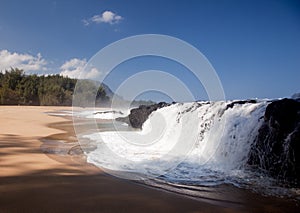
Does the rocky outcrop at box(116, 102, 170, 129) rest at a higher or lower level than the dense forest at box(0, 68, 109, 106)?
lower

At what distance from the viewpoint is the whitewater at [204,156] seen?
4055 millimetres

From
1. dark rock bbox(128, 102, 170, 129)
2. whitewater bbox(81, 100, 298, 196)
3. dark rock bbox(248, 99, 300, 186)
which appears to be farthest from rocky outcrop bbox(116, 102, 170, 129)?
dark rock bbox(248, 99, 300, 186)

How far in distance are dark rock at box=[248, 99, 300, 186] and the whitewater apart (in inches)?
10.0

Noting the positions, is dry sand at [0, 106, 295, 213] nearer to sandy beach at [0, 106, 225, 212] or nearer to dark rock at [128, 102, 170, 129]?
sandy beach at [0, 106, 225, 212]

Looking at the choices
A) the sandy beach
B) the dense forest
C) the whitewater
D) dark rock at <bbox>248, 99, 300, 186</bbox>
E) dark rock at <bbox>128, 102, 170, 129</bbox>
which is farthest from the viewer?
the dense forest

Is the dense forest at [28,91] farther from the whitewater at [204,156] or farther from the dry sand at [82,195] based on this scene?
the dry sand at [82,195]

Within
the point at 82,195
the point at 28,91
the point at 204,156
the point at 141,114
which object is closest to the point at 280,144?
the point at 204,156

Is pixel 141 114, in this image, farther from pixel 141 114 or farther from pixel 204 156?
pixel 204 156

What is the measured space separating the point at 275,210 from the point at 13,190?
3.08m

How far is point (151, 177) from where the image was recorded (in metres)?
4.11

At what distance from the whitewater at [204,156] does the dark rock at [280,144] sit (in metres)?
0.25

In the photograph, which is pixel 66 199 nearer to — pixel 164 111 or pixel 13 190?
pixel 13 190

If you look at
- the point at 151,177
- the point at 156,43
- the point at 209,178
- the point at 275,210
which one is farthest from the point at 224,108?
the point at 275,210

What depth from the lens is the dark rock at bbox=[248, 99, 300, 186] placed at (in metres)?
4.40
